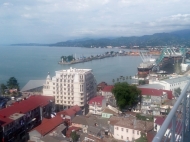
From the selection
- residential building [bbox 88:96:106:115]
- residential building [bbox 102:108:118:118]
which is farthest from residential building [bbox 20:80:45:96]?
residential building [bbox 102:108:118:118]

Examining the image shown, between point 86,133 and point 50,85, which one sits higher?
point 50,85

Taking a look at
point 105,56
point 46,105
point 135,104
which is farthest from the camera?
point 105,56

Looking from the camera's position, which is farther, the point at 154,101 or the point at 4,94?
the point at 4,94

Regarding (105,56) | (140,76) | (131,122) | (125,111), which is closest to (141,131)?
(131,122)

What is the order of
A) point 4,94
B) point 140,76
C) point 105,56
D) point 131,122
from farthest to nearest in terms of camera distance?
point 105,56, point 140,76, point 4,94, point 131,122

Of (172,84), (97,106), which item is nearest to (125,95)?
(97,106)

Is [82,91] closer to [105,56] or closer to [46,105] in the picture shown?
[46,105]

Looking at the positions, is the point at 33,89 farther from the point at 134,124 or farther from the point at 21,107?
the point at 134,124
